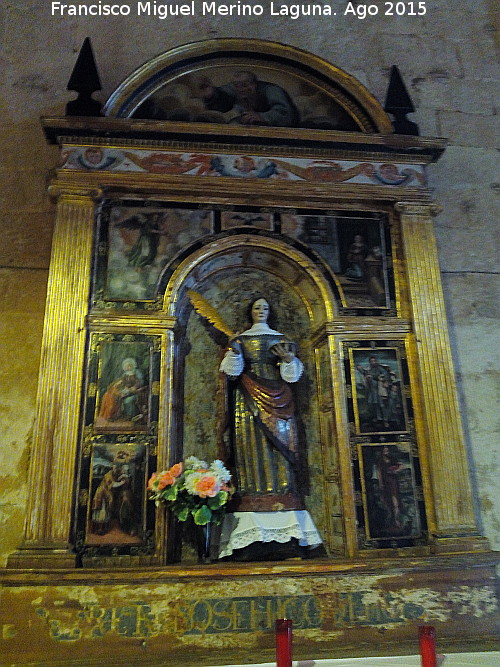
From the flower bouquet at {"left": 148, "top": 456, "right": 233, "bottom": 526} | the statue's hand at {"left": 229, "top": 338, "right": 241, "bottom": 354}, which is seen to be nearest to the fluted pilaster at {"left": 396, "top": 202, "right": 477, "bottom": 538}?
the statue's hand at {"left": 229, "top": 338, "right": 241, "bottom": 354}

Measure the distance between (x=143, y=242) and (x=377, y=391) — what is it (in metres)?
2.48

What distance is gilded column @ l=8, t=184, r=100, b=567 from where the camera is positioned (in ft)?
14.2

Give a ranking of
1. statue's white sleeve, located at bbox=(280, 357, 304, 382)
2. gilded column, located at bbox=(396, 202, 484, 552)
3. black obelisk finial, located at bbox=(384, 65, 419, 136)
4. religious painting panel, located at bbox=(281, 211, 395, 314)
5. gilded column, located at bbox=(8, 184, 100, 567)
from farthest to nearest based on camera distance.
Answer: black obelisk finial, located at bbox=(384, 65, 419, 136) < religious painting panel, located at bbox=(281, 211, 395, 314) < statue's white sleeve, located at bbox=(280, 357, 304, 382) < gilded column, located at bbox=(396, 202, 484, 552) < gilded column, located at bbox=(8, 184, 100, 567)

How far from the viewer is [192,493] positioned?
14.5 ft

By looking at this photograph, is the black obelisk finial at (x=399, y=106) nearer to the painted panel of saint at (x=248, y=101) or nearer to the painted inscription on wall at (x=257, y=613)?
the painted panel of saint at (x=248, y=101)

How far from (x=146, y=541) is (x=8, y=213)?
3.55 metres

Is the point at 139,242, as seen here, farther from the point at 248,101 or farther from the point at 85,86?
the point at 248,101

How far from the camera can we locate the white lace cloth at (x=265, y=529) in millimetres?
4613

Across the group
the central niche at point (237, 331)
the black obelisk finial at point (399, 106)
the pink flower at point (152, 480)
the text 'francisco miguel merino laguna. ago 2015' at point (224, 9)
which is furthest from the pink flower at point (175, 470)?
the text 'francisco miguel merino laguna. ago 2015' at point (224, 9)

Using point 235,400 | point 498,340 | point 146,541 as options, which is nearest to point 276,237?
point 235,400

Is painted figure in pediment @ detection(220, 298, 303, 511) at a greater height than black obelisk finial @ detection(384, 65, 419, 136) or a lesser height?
lesser

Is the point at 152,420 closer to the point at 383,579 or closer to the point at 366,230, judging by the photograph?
the point at 383,579

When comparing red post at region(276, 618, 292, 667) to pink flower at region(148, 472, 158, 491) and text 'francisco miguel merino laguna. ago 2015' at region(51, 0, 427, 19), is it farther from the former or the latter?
text 'francisco miguel merino laguna. ago 2015' at region(51, 0, 427, 19)

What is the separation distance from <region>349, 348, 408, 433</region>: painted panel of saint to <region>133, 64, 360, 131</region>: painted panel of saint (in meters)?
2.45
